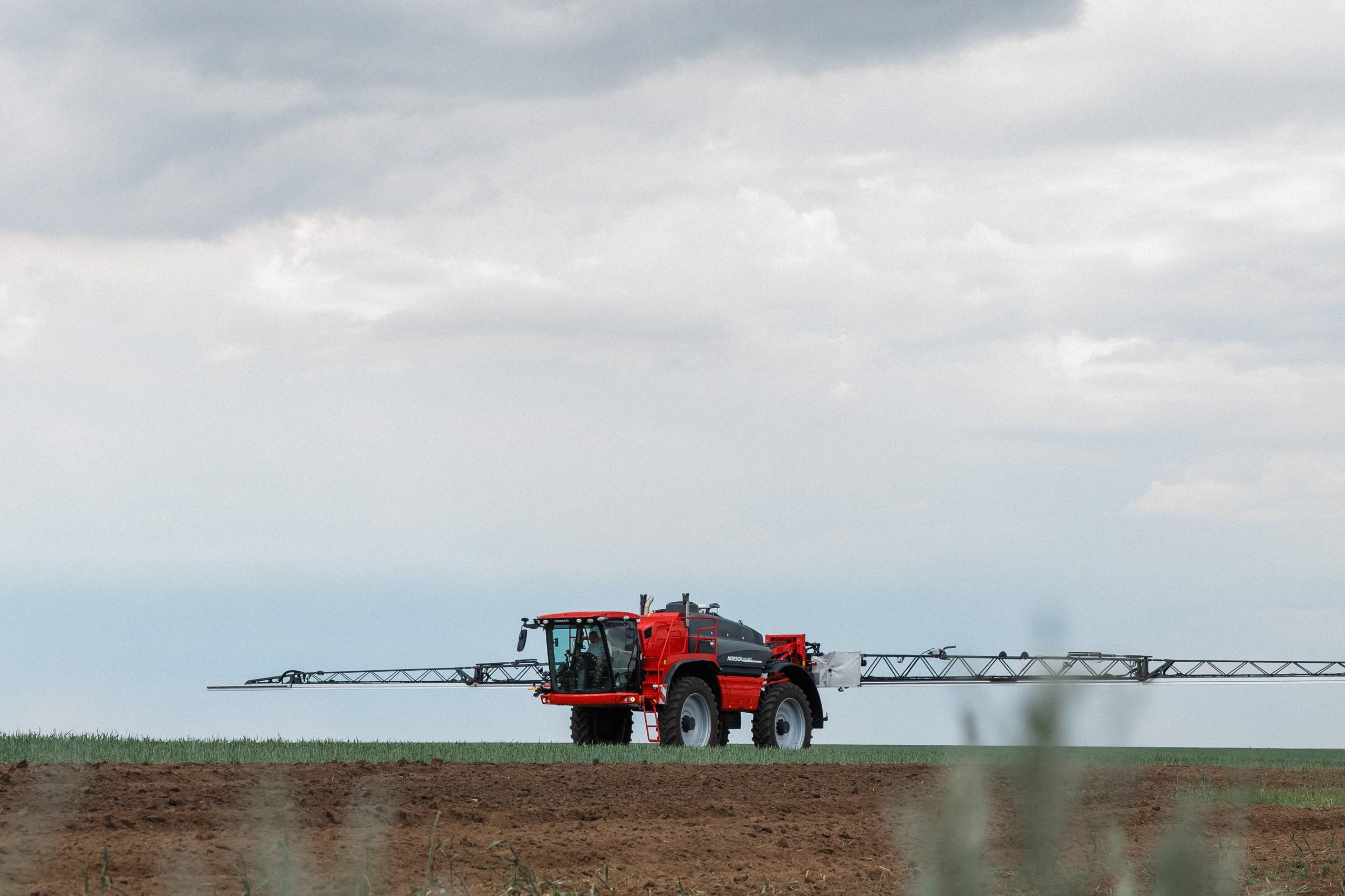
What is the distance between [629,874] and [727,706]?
13747mm

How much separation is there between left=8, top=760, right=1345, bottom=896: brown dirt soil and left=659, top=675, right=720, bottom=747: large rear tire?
6.00 meters

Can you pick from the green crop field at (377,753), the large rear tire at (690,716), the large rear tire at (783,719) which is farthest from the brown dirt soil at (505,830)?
the large rear tire at (783,719)

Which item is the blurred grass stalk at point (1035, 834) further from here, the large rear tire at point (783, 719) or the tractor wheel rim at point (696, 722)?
the large rear tire at point (783, 719)

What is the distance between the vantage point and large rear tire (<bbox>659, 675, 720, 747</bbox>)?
19281mm

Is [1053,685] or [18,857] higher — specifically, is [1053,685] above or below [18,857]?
above

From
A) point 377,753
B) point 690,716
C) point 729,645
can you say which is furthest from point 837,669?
point 377,753

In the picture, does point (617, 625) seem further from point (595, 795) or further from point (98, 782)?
point (98, 782)

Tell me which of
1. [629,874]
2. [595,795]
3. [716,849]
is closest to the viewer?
[629,874]

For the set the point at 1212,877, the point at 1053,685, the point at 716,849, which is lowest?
the point at 716,849

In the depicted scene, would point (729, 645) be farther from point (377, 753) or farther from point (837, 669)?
point (377, 753)

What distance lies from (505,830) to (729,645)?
12855mm

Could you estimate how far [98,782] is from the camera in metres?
9.40

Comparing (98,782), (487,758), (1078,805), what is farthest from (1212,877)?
(487,758)

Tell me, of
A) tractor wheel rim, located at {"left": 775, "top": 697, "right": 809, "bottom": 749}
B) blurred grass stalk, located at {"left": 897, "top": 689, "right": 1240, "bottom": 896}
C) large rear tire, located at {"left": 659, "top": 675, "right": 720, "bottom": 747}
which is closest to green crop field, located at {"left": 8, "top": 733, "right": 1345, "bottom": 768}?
large rear tire, located at {"left": 659, "top": 675, "right": 720, "bottom": 747}
